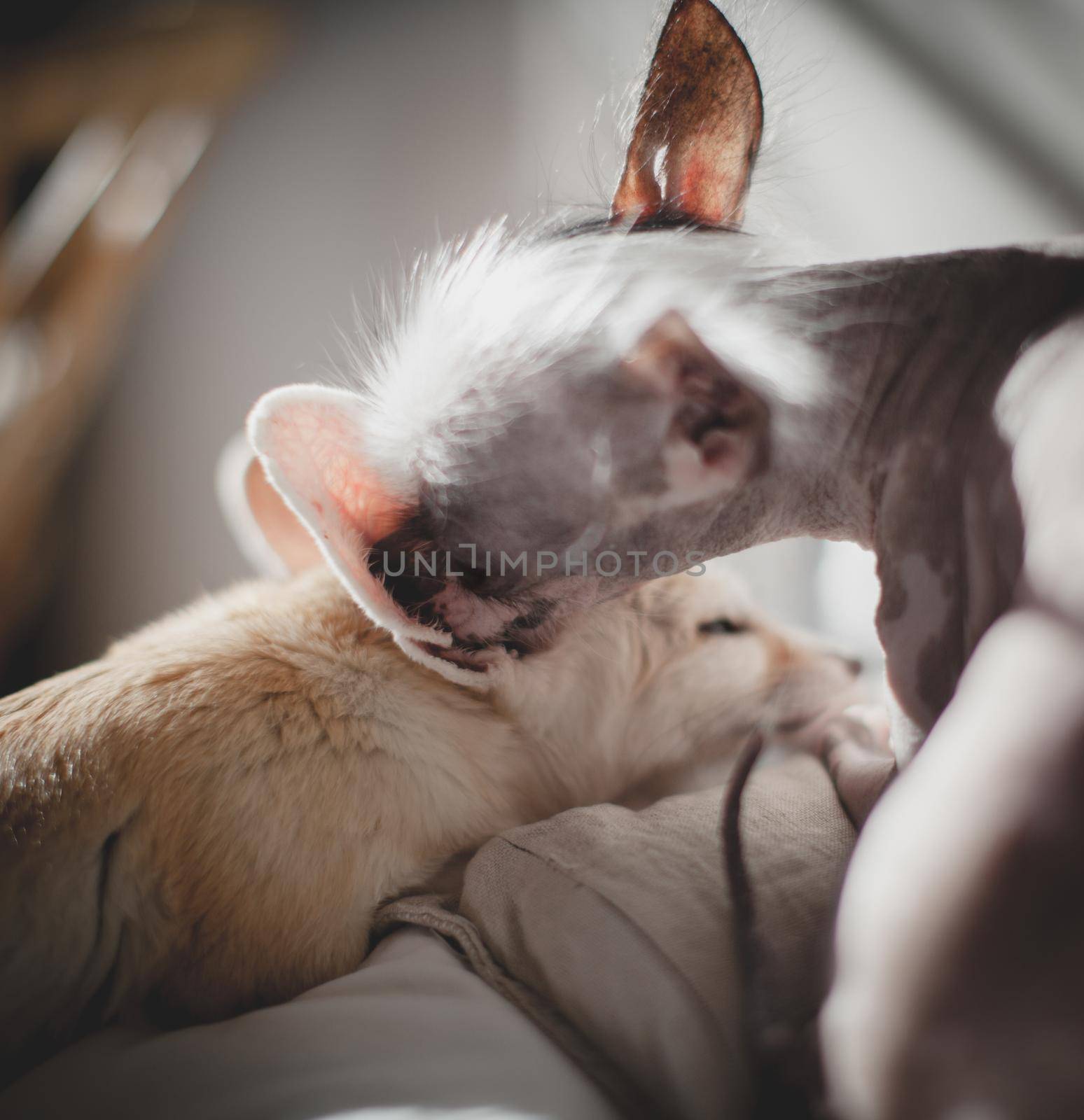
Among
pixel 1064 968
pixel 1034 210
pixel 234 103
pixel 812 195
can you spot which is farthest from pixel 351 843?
pixel 234 103

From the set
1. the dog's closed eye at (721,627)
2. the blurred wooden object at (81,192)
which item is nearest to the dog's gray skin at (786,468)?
the dog's closed eye at (721,627)

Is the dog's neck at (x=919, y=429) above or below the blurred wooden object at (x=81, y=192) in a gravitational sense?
below

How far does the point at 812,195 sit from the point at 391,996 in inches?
29.0

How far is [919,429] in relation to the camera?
1.33 ft

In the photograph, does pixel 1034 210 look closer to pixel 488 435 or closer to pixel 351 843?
pixel 488 435

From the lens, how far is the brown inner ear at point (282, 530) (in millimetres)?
738

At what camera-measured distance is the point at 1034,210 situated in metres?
0.92

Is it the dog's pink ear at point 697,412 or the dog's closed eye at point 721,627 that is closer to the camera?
the dog's pink ear at point 697,412

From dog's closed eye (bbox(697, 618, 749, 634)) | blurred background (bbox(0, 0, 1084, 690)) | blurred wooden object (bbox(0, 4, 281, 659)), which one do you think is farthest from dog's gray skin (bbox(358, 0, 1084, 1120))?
blurred wooden object (bbox(0, 4, 281, 659))

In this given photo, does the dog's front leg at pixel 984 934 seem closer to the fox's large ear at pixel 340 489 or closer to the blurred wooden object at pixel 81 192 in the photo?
the fox's large ear at pixel 340 489

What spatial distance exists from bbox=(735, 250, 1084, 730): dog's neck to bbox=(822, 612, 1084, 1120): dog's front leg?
112 mm

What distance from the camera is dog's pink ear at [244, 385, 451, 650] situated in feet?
1.44

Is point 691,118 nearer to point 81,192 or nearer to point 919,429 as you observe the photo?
point 919,429

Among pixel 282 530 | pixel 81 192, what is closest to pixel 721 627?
pixel 282 530
